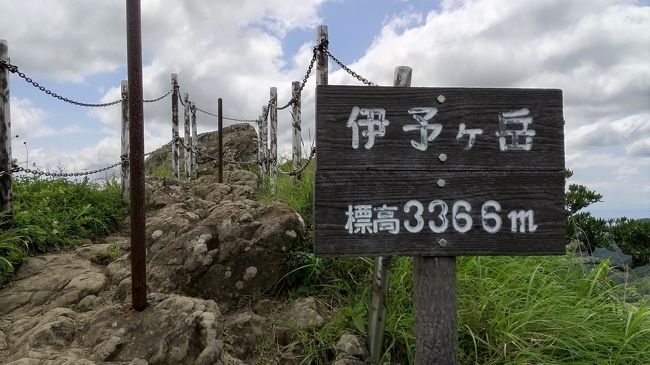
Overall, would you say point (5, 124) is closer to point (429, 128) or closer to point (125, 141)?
point (125, 141)

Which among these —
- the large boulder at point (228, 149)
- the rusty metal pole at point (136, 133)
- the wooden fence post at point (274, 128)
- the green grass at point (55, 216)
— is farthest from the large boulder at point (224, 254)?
the large boulder at point (228, 149)

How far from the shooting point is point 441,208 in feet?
8.46

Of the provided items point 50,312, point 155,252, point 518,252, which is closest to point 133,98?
point 155,252

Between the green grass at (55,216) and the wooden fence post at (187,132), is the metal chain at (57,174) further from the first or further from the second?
the wooden fence post at (187,132)

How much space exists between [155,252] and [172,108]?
8351mm

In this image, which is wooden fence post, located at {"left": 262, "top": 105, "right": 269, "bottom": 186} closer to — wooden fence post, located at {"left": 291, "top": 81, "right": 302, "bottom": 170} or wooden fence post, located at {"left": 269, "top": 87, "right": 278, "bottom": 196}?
wooden fence post, located at {"left": 269, "top": 87, "right": 278, "bottom": 196}

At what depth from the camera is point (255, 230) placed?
13.8ft

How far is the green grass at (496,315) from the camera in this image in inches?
131

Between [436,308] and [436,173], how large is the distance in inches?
29.6

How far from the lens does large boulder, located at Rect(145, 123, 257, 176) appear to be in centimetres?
1680

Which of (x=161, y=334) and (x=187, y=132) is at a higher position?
(x=187, y=132)

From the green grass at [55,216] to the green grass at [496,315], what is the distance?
3.13 m

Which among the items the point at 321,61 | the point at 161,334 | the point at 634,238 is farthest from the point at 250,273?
the point at 634,238

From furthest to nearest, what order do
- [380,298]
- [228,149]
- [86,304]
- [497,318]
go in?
[228,149] < [86,304] < [497,318] < [380,298]
